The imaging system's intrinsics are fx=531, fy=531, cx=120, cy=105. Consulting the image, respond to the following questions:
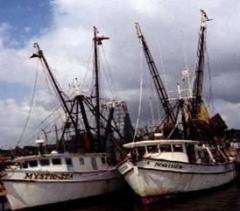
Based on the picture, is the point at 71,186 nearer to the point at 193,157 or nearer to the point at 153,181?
the point at 153,181

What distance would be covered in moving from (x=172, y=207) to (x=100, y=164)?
39.2 ft

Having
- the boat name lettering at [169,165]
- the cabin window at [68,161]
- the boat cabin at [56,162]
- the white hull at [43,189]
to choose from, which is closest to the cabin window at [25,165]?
the boat cabin at [56,162]

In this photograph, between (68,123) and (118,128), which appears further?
(118,128)

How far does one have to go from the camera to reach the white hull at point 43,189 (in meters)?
43.9

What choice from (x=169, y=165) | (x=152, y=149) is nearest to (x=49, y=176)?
(x=152, y=149)

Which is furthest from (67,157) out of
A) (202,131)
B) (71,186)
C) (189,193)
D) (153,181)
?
(202,131)

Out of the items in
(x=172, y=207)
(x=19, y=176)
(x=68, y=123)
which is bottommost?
(x=172, y=207)

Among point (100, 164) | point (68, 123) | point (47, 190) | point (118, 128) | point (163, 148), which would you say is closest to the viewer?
point (47, 190)

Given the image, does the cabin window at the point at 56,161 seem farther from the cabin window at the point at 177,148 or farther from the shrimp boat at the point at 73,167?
the cabin window at the point at 177,148

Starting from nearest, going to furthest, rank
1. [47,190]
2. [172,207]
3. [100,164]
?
[172,207] < [47,190] < [100,164]

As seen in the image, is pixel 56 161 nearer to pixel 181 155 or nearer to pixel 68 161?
pixel 68 161

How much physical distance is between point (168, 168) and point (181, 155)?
137 inches

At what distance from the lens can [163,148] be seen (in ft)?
157

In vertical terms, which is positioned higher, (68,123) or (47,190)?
(68,123)
